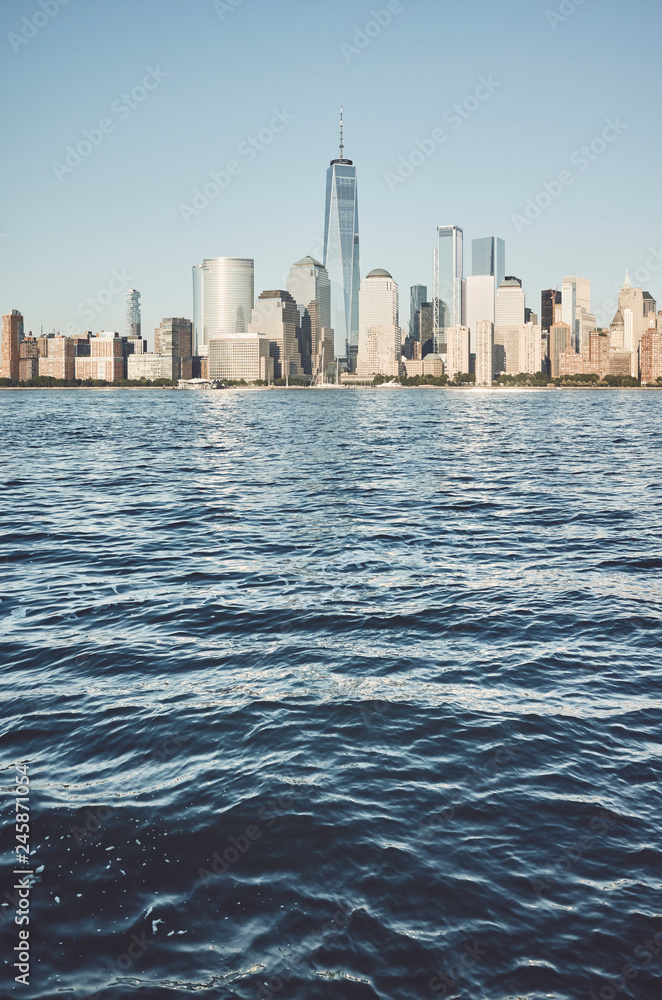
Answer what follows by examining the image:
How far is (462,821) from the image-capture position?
10.6 metres

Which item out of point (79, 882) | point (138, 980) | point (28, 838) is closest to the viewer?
point (138, 980)

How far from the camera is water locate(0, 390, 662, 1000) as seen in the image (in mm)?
8273

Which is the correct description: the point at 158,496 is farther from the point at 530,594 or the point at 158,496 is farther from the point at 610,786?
the point at 610,786

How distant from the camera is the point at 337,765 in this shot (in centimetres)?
1212

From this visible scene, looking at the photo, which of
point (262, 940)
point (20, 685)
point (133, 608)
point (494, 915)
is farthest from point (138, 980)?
point (133, 608)

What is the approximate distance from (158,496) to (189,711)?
3050 centimetres

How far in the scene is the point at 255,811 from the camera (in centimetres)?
1077

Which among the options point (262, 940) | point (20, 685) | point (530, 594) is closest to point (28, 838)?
point (262, 940)

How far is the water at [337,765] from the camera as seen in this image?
27.1ft

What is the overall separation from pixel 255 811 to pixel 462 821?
275cm

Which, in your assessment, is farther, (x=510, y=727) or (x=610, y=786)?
(x=510, y=727)

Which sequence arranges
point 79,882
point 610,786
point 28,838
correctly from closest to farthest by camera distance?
1. point 79,882
2. point 28,838
3. point 610,786

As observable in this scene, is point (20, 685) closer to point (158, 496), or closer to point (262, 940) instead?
point (262, 940)

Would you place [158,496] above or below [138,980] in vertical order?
above
